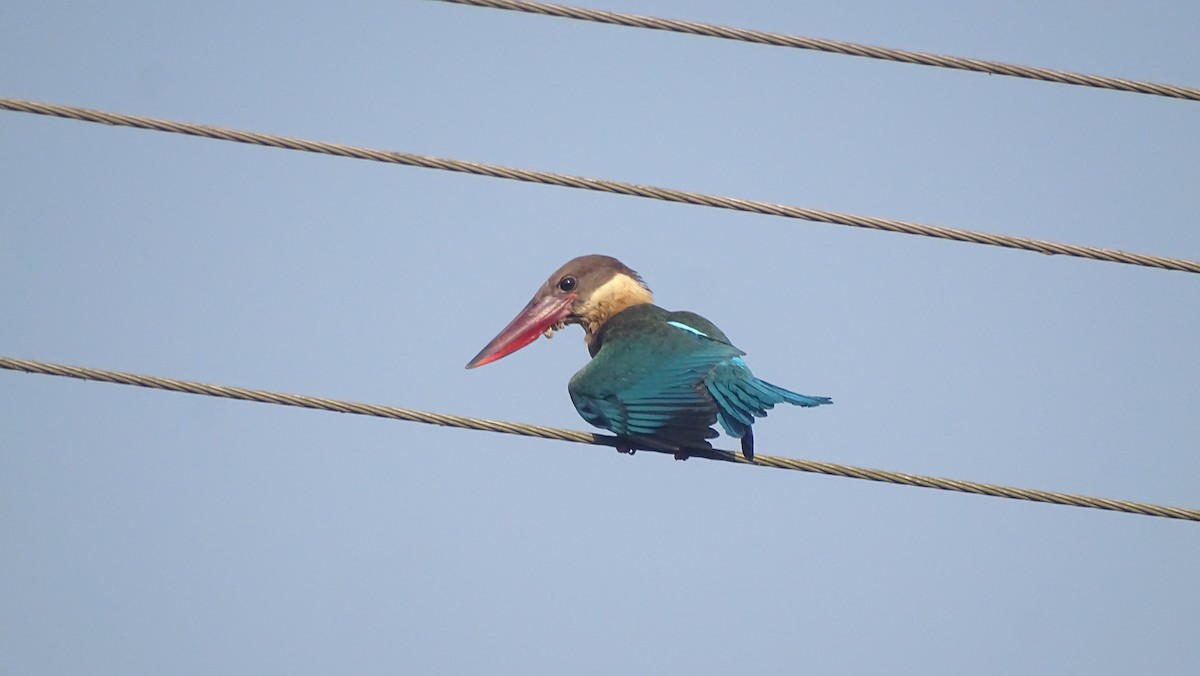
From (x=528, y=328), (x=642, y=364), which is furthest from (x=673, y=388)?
(x=528, y=328)

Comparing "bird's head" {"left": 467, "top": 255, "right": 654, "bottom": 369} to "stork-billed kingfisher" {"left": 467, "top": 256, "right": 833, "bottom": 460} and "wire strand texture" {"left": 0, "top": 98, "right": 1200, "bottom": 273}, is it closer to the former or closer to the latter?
"stork-billed kingfisher" {"left": 467, "top": 256, "right": 833, "bottom": 460}

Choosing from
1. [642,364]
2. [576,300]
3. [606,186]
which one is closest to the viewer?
[606,186]

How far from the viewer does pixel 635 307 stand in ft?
28.8

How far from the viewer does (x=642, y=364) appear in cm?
789

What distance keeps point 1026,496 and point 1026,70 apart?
5.34 feet

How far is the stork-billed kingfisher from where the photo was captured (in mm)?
7363

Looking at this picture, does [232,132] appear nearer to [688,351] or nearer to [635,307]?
[688,351]

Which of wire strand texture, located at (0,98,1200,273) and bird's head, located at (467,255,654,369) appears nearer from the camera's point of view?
wire strand texture, located at (0,98,1200,273)

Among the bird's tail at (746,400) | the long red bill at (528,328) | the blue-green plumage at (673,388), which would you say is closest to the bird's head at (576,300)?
Answer: the long red bill at (528,328)

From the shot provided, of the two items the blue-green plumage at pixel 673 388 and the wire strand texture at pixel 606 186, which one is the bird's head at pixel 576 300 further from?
the wire strand texture at pixel 606 186

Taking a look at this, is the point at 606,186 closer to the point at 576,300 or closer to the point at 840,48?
the point at 840,48

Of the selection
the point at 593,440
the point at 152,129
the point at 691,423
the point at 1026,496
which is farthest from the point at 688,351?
the point at 152,129

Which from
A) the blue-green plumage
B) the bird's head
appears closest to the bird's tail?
the blue-green plumage

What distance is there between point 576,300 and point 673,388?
5.70ft
